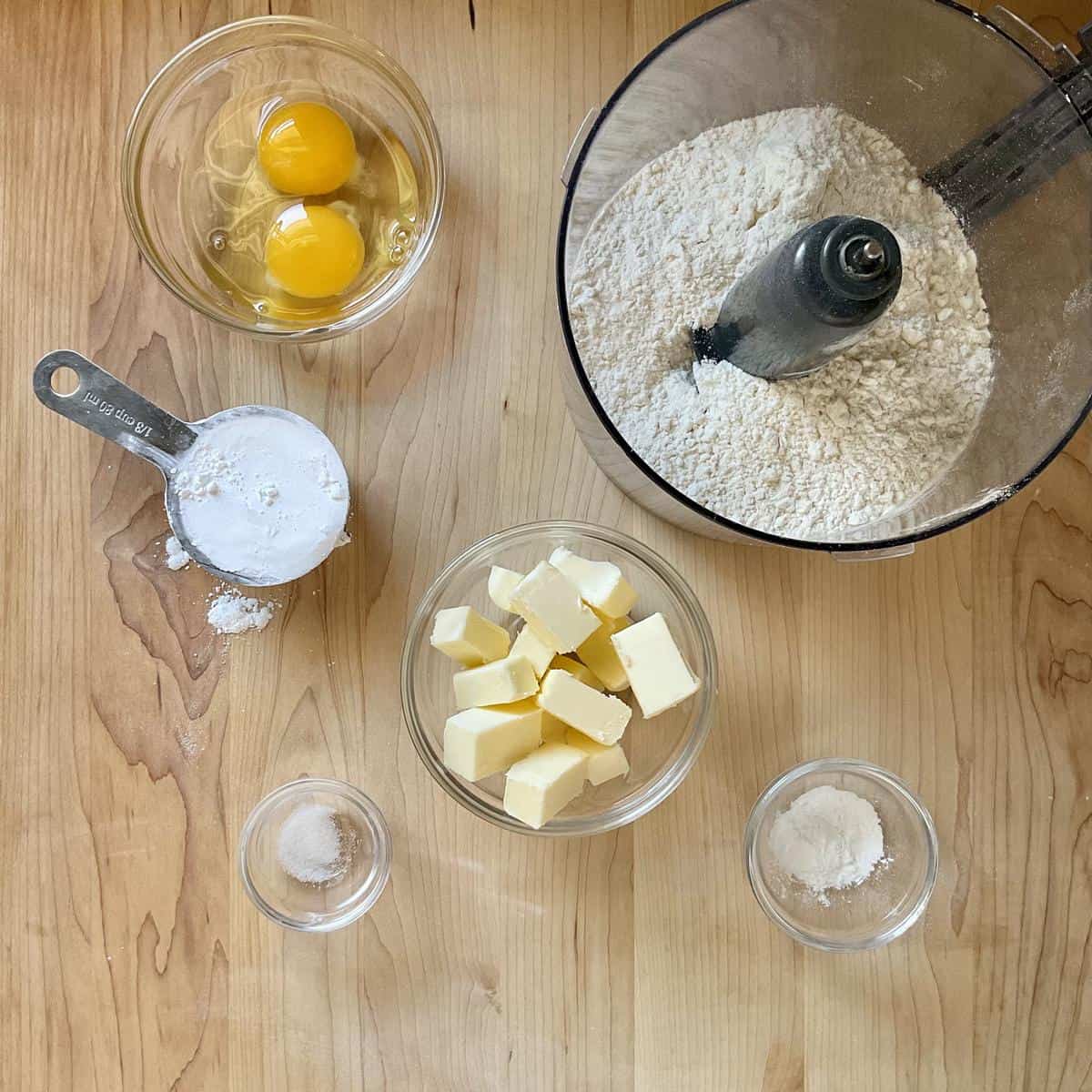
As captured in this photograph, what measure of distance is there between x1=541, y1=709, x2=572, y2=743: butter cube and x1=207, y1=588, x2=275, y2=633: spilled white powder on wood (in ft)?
0.96

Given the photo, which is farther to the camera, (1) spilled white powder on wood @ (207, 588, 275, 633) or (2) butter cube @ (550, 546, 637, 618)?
(1) spilled white powder on wood @ (207, 588, 275, 633)

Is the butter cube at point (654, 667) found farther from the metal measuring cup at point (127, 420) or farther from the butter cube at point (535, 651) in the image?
the metal measuring cup at point (127, 420)

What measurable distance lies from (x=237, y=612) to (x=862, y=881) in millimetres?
673

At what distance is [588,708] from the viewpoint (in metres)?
0.86

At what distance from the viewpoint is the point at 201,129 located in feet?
3.23

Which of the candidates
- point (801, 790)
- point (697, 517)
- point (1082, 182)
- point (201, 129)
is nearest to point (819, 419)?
point (697, 517)

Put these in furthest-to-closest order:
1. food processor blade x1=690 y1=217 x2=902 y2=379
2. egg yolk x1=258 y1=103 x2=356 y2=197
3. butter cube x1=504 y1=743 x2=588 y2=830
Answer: egg yolk x1=258 y1=103 x2=356 y2=197 < butter cube x1=504 y1=743 x2=588 y2=830 < food processor blade x1=690 y1=217 x2=902 y2=379

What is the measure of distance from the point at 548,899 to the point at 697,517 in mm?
408

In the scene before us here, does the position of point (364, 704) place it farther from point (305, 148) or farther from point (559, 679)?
point (305, 148)

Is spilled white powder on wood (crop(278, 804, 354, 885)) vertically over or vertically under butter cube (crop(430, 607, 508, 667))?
under

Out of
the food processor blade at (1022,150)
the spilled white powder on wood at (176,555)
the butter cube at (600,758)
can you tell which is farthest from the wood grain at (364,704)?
the food processor blade at (1022,150)

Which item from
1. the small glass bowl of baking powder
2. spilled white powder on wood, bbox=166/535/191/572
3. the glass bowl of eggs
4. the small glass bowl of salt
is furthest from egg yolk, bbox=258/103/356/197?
the small glass bowl of baking powder

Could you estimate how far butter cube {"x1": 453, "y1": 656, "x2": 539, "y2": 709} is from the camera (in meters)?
0.86

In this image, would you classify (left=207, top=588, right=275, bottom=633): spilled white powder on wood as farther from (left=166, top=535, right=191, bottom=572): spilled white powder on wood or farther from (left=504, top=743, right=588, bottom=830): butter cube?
(left=504, top=743, right=588, bottom=830): butter cube
